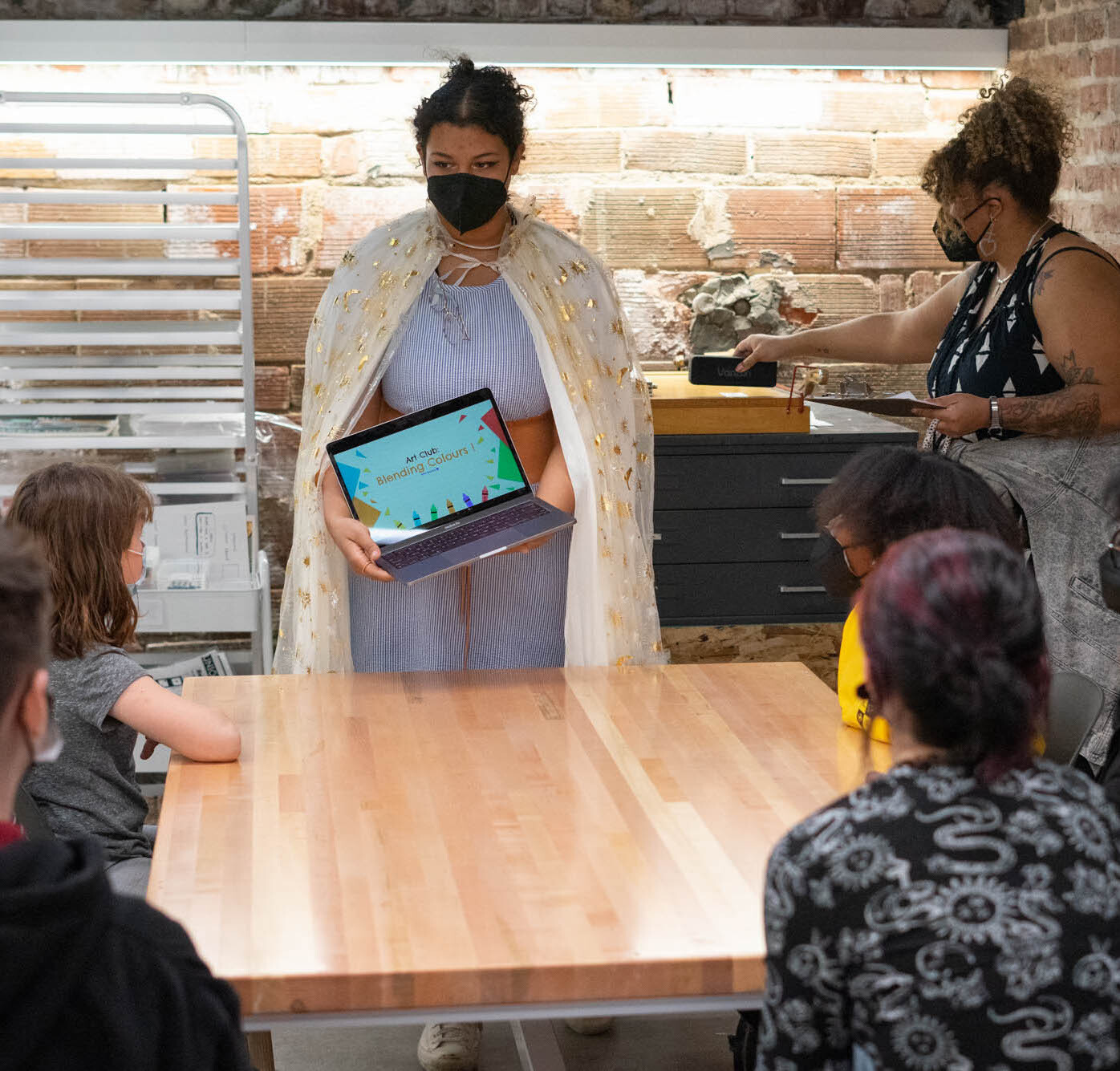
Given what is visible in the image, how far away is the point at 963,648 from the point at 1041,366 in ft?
6.30

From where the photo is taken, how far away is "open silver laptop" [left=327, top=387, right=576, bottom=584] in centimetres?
258

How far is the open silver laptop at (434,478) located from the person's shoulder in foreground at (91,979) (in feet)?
4.42

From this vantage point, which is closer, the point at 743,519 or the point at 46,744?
the point at 46,744

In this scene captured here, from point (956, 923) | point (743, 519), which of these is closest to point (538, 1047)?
point (956, 923)

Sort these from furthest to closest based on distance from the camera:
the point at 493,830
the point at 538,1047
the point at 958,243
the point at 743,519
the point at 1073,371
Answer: the point at 743,519 < the point at 958,243 < the point at 1073,371 < the point at 538,1047 < the point at 493,830

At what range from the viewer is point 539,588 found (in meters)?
2.87

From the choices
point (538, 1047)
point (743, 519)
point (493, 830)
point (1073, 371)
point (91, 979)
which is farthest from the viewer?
point (743, 519)

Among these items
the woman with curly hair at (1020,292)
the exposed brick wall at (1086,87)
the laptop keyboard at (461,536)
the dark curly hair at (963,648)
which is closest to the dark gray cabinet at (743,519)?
the exposed brick wall at (1086,87)

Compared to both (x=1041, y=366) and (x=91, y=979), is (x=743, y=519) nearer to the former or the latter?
(x=1041, y=366)

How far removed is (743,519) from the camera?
Answer: 4.34 meters

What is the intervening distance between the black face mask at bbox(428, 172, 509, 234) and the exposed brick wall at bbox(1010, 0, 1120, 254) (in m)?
2.02

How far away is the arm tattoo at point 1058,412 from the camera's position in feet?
9.67

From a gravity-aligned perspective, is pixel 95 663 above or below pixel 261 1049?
above

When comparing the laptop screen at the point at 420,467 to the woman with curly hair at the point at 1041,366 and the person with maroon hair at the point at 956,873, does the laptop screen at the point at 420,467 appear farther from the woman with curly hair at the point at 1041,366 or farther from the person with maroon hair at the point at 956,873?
the person with maroon hair at the point at 956,873
